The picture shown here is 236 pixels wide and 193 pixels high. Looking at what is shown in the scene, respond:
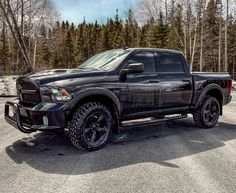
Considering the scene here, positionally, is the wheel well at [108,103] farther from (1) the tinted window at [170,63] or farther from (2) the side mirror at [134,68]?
(1) the tinted window at [170,63]

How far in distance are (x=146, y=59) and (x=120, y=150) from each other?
2.09m

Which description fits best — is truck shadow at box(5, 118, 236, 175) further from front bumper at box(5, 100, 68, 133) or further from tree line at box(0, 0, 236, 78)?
tree line at box(0, 0, 236, 78)

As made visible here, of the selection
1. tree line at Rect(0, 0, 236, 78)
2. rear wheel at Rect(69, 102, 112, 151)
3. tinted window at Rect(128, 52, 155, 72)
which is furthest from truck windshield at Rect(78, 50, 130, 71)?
tree line at Rect(0, 0, 236, 78)

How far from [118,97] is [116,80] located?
32cm

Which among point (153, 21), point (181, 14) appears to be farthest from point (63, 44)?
point (181, 14)

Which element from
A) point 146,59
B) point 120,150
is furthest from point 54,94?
point 146,59

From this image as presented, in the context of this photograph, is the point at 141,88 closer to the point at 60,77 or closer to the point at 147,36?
the point at 60,77

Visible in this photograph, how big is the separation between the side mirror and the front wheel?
96.7 inches

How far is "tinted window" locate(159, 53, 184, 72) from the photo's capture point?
665cm

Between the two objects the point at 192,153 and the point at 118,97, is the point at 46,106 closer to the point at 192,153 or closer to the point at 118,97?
the point at 118,97

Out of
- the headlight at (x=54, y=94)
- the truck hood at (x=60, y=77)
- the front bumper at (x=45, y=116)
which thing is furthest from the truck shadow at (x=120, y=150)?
the truck hood at (x=60, y=77)

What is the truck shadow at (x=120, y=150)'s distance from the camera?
4.62m

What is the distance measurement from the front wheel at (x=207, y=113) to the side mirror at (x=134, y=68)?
8.06 ft

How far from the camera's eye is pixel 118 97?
568 centimetres
